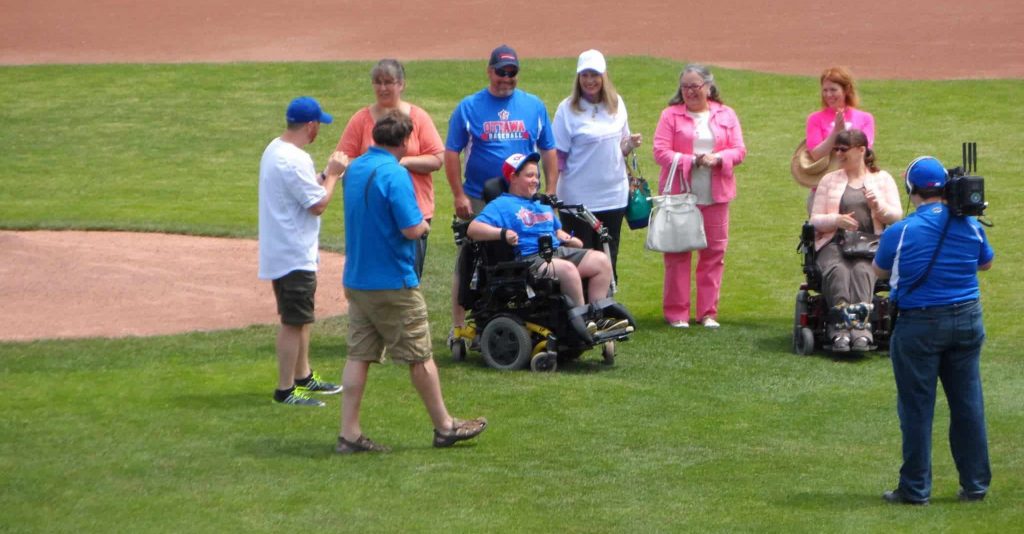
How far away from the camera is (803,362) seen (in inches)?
403

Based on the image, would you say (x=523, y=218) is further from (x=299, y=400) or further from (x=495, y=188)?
(x=299, y=400)

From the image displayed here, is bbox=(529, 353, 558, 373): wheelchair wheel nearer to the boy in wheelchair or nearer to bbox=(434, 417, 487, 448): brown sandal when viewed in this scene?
the boy in wheelchair

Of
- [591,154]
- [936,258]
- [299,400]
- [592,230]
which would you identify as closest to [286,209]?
[299,400]

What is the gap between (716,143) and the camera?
1116 centimetres

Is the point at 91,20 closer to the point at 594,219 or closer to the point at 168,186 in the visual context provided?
the point at 168,186

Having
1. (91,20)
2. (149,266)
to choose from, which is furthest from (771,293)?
(91,20)

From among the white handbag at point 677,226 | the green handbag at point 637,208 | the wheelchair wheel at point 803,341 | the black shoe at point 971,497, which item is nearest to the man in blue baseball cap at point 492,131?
the green handbag at point 637,208

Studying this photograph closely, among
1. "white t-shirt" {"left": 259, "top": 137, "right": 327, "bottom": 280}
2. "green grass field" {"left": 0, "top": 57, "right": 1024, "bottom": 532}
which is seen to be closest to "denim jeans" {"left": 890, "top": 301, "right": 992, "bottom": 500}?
"green grass field" {"left": 0, "top": 57, "right": 1024, "bottom": 532}

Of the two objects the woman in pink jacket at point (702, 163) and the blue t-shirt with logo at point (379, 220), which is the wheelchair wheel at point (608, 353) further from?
the blue t-shirt with logo at point (379, 220)

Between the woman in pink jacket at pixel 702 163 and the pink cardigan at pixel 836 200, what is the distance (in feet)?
2.82

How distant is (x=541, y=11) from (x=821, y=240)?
20080mm

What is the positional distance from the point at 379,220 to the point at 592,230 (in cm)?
315

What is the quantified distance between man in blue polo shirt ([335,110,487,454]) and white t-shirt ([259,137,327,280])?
0.88m

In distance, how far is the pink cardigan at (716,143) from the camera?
11.1 m
